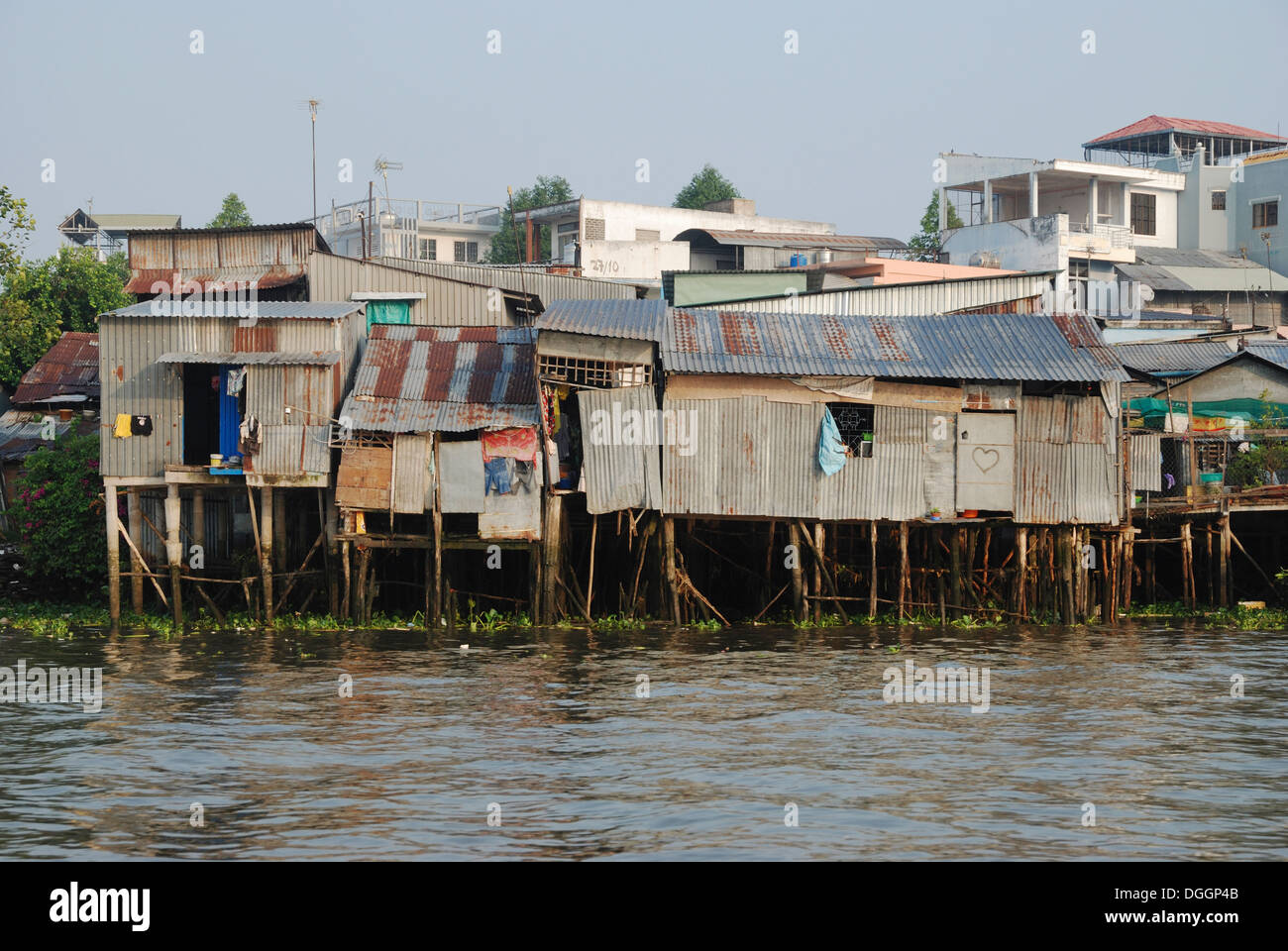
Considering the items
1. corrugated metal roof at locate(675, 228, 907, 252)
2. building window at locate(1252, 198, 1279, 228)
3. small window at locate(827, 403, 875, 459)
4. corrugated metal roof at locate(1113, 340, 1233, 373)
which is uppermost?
building window at locate(1252, 198, 1279, 228)

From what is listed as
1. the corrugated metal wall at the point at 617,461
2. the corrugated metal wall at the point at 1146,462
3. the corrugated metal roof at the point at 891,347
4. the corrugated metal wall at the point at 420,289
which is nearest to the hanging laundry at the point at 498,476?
the corrugated metal wall at the point at 617,461

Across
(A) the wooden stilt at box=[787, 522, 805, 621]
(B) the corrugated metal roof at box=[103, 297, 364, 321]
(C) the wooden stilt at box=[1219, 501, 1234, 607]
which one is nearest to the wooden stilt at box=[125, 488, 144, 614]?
(B) the corrugated metal roof at box=[103, 297, 364, 321]

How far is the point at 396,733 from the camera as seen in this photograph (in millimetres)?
15609

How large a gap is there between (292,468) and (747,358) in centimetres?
828

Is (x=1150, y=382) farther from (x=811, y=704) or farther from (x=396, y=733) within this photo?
(x=396, y=733)

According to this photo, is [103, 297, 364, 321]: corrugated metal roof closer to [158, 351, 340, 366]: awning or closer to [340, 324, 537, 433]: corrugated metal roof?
[158, 351, 340, 366]: awning

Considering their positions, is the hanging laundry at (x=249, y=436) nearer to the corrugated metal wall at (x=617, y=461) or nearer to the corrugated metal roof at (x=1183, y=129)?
the corrugated metal wall at (x=617, y=461)

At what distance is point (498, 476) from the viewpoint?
23828 millimetres

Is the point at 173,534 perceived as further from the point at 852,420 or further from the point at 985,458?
the point at 985,458

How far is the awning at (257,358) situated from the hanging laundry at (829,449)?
8.81 metres

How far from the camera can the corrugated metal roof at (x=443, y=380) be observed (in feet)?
79.2

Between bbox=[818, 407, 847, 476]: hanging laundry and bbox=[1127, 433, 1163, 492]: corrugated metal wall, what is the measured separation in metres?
6.14

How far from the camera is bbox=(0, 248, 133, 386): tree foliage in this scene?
38.2 meters

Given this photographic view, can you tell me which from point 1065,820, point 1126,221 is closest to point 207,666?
point 1065,820
